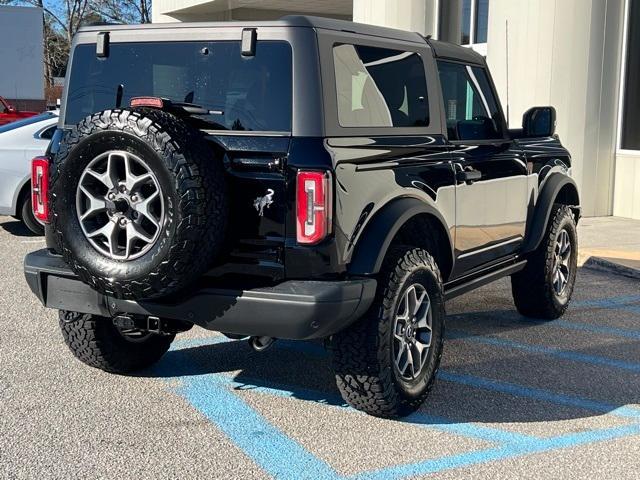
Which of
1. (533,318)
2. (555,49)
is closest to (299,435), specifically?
(533,318)

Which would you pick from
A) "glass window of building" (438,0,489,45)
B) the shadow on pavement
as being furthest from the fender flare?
"glass window of building" (438,0,489,45)

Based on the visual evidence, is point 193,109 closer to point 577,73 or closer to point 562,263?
point 562,263

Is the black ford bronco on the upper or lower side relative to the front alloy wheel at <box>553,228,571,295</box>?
upper

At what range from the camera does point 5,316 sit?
6.46 meters

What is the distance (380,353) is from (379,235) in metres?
0.57

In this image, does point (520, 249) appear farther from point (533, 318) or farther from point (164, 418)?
point (164, 418)

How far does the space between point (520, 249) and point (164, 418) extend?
2.94m

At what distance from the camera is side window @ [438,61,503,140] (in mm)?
5254

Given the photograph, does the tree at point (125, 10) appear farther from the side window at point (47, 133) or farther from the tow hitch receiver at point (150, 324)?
the tow hitch receiver at point (150, 324)

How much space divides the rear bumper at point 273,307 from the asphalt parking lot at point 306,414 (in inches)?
22.2

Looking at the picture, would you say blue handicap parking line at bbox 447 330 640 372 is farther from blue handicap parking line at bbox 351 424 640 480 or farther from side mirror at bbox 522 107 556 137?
side mirror at bbox 522 107 556 137

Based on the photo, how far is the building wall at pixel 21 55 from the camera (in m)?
28.0

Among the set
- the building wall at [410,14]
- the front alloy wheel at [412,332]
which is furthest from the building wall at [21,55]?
the front alloy wheel at [412,332]

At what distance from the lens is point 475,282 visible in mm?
5473
